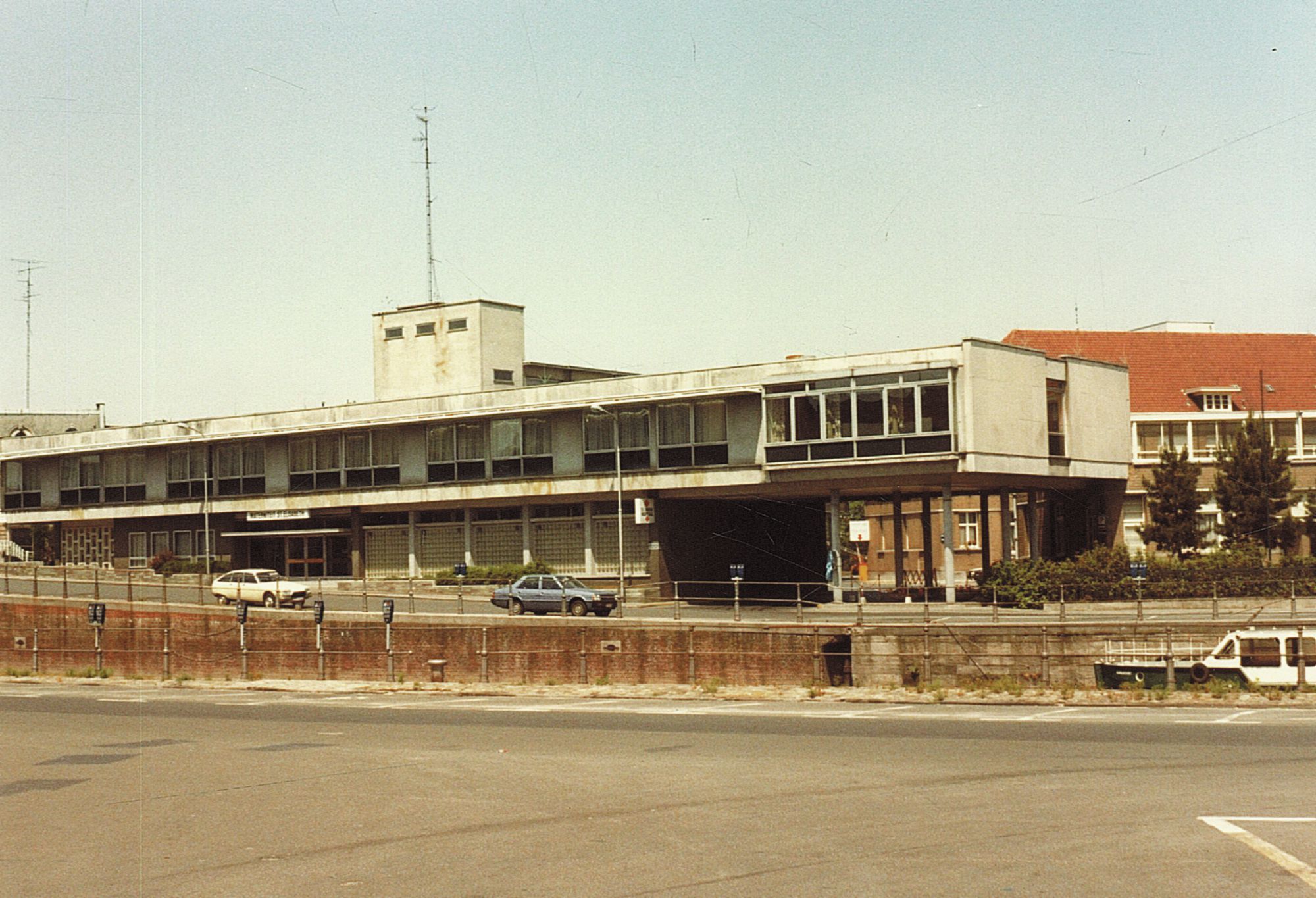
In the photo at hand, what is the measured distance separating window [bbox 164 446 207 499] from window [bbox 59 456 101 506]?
4.79 meters

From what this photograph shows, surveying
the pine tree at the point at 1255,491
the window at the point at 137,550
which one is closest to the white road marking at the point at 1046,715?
the pine tree at the point at 1255,491

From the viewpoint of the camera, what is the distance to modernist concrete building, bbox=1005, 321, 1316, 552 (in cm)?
6750

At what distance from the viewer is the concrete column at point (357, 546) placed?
5966cm

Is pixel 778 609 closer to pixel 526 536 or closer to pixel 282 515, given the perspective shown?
pixel 526 536

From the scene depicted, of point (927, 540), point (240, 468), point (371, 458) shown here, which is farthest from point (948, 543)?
point (240, 468)

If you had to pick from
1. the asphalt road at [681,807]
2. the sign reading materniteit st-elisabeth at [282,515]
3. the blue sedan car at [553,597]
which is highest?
the sign reading materniteit st-elisabeth at [282,515]

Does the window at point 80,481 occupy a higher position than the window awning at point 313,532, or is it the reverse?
the window at point 80,481

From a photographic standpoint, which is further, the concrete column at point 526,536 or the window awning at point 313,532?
the window awning at point 313,532

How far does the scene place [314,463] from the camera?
60.9 meters

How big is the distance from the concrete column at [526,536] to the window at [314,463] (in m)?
9.30

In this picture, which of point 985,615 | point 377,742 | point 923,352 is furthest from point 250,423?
point 377,742

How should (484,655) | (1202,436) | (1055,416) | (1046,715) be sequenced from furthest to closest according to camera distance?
(1202,436), (1055,416), (484,655), (1046,715)

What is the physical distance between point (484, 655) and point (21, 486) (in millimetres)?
43896

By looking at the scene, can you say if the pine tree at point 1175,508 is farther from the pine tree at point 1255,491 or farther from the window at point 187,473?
the window at point 187,473
